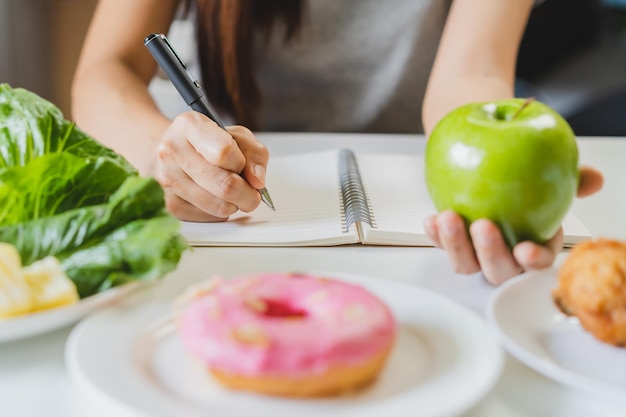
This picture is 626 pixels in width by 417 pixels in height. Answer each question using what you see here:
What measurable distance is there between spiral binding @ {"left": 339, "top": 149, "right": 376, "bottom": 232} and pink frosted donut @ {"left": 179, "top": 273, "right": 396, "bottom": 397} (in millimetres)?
308

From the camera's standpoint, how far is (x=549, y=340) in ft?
1.67

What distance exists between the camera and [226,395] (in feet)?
1.30

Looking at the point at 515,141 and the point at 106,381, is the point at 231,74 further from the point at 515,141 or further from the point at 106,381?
the point at 106,381

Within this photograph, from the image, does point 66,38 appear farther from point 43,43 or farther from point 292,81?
point 292,81

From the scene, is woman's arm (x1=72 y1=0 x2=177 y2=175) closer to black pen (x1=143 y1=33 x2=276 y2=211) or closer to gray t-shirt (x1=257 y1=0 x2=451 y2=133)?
black pen (x1=143 y1=33 x2=276 y2=211)

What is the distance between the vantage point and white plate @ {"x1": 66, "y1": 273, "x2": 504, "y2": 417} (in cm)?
38

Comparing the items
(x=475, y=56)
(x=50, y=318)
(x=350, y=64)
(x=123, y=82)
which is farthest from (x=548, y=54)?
(x=50, y=318)

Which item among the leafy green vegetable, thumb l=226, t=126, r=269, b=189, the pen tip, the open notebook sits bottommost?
the open notebook

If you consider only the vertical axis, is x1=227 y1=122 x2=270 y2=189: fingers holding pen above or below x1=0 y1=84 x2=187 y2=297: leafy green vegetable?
below

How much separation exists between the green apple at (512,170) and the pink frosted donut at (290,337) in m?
0.21

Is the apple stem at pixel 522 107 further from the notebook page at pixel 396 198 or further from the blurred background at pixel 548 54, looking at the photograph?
the blurred background at pixel 548 54

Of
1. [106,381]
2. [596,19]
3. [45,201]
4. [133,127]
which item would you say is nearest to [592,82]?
[596,19]

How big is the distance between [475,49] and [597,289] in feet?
2.52

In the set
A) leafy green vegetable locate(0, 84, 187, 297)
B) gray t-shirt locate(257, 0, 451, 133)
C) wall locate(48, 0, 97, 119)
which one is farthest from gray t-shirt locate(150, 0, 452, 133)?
wall locate(48, 0, 97, 119)
